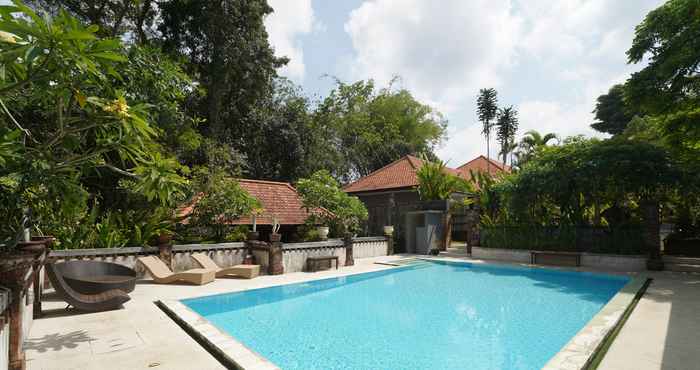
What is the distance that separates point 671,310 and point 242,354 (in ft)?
27.1

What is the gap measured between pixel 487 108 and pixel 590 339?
24184 millimetres

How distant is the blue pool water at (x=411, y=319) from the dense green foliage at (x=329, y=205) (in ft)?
11.2

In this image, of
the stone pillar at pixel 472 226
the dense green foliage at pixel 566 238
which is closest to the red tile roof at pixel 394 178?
the stone pillar at pixel 472 226

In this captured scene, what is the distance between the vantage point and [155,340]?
5277 mm

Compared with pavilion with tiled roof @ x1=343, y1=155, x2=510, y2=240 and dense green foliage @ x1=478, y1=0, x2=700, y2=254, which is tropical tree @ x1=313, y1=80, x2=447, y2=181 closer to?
pavilion with tiled roof @ x1=343, y1=155, x2=510, y2=240

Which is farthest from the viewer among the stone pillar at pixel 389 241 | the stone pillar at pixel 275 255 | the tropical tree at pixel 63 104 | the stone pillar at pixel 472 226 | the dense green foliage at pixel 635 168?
the stone pillar at pixel 472 226

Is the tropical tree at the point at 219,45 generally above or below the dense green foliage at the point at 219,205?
above

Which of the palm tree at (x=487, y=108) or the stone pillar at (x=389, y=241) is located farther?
the palm tree at (x=487, y=108)

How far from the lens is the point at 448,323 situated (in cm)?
709

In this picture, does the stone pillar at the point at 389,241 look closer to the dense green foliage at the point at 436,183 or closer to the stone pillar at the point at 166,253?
the dense green foliage at the point at 436,183

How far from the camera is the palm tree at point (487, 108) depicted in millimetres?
26953

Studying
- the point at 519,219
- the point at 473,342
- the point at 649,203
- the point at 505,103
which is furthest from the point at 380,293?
the point at 505,103

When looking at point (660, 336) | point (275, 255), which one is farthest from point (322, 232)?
point (660, 336)

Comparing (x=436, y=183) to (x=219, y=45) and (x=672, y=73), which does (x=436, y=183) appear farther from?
(x=219, y=45)
